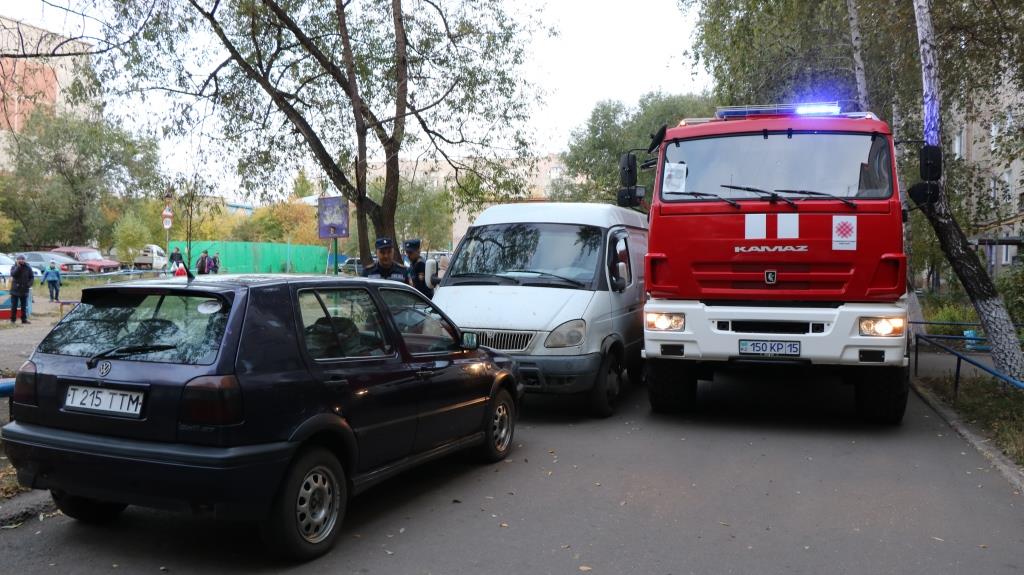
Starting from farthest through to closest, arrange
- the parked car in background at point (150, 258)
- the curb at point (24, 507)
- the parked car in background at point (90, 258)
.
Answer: the parked car in background at point (150, 258) < the parked car in background at point (90, 258) < the curb at point (24, 507)

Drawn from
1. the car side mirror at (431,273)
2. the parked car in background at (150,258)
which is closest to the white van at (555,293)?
the car side mirror at (431,273)

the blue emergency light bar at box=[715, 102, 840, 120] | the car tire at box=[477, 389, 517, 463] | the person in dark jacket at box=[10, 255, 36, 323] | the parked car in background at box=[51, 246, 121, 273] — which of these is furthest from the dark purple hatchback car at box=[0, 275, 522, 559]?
the parked car in background at box=[51, 246, 121, 273]

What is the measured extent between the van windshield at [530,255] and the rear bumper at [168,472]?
507cm

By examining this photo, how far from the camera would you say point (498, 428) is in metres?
6.96

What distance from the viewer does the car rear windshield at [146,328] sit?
14.1 feet

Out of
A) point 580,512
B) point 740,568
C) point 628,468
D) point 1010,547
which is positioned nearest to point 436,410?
point 580,512

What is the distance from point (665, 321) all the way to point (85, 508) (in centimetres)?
516

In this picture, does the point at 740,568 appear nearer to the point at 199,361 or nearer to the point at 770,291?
the point at 199,361

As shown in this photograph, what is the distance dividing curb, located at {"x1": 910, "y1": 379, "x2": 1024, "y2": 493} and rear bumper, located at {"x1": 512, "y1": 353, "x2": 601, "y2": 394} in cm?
354

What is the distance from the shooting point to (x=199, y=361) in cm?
420

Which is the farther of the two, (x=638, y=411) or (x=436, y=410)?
(x=638, y=411)

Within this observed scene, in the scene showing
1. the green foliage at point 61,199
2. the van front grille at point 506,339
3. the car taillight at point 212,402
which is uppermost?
the green foliage at point 61,199

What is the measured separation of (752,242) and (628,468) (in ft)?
8.35

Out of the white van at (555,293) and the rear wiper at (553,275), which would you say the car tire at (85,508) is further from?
the rear wiper at (553,275)
